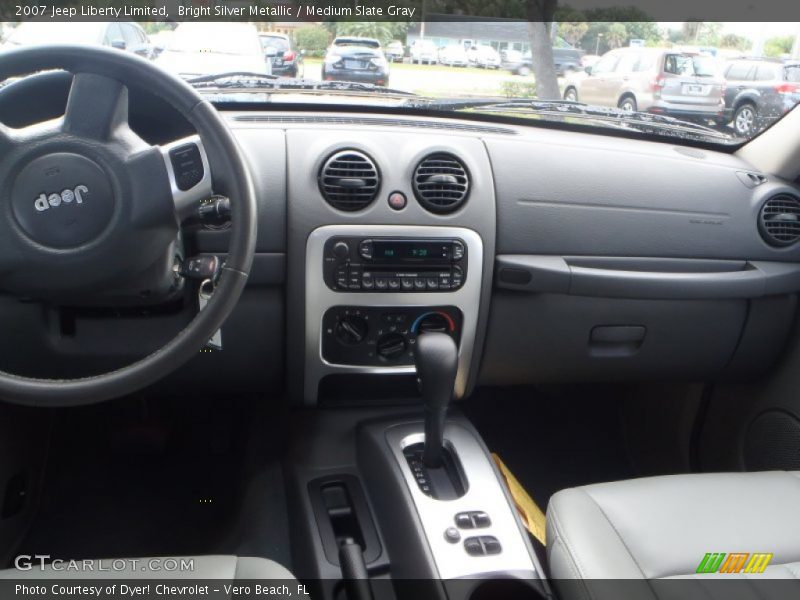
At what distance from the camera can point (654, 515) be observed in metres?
1.46

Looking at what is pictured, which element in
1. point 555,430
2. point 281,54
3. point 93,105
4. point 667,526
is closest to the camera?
point 93,105

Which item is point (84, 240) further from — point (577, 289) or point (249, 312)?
point (577, 289)

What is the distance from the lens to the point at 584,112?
2084mm

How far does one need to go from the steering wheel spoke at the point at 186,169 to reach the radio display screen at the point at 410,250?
53 cm

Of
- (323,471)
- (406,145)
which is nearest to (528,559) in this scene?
(323,471)

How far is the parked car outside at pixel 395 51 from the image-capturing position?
5.70ft

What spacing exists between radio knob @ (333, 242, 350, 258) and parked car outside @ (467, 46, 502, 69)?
1.82 feet

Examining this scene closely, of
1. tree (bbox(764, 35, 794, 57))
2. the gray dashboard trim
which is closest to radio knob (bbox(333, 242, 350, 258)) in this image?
the gray dashboard trim

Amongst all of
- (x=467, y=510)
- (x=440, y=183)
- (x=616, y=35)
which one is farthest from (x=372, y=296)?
(x=616, y=35)

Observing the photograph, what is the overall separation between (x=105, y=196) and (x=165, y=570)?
25.2 inches

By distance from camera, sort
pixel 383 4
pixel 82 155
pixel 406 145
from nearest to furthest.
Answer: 1. pixel 82 155
2. pixel 383 4
3. pixel 406 145

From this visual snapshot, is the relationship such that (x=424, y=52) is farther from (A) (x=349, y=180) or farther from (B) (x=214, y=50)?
(B) (x=214, y=50)

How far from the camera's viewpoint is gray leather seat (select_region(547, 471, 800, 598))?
1.36 m

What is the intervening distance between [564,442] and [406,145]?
4.25ft
